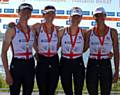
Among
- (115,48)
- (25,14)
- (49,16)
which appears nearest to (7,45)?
(25,14)

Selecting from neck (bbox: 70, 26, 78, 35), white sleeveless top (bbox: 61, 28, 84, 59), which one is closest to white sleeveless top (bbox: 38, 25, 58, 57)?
white sleeveless top (bbox: 61, 28, 84, 59)

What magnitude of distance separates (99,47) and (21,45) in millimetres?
1040

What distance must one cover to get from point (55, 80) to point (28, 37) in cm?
70

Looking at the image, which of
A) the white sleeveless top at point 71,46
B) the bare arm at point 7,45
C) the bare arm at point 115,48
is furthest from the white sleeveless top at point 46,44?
the bare arm at point 115,48

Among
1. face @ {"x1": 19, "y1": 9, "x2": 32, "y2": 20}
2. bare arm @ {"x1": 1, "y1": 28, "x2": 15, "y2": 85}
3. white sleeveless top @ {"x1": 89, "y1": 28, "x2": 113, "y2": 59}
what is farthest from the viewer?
white sleeveless top @ {"x1": 89, "y1": 28, "x2": 113, "y2": 59}

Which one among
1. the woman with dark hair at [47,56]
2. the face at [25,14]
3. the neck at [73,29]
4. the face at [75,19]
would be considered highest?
the face at [25,14]

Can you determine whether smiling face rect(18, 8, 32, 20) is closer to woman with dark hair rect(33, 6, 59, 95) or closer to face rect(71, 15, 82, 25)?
woman with dark hair rect(33, 6, 59, 95)

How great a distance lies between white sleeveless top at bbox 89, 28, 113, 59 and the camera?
658 cm

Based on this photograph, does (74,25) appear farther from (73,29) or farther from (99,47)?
(99,47)

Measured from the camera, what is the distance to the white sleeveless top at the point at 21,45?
6.41 m

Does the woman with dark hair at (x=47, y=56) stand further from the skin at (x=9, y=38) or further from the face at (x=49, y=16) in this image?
the skin at (x=9, y=38)

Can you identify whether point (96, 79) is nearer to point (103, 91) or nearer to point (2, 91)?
point (103, 91)

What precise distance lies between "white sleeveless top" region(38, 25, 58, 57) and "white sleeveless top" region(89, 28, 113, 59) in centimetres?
48

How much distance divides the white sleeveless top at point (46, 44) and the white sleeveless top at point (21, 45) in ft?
0.50
